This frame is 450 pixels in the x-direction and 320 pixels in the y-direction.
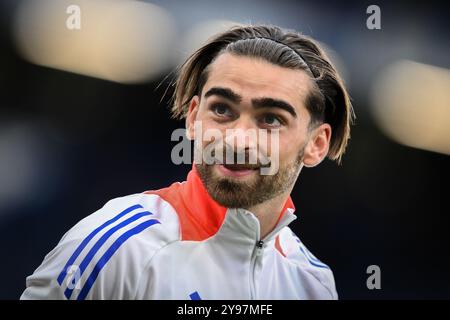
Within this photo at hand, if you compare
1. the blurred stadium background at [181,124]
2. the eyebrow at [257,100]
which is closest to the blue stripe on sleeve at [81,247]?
the eyebrow at [257,100]

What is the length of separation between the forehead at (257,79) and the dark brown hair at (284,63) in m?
0.02

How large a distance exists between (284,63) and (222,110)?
0.22m

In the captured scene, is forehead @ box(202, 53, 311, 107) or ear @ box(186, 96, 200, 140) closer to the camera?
forehead @ box(202, 53, 311, 107)

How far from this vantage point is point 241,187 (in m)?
1.46

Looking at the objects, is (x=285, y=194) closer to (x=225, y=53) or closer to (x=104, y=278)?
(x=225, y=53)

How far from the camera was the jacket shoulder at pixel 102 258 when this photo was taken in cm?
132

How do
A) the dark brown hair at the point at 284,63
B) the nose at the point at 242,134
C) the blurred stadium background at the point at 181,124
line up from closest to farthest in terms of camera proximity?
the nose at the point at 242,134
the dark brown hair at the point at 284,63
the blurred stadium background at the point at 181,124

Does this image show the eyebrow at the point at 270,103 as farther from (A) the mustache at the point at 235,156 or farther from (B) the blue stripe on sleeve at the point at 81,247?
(B) the blue stripe on sleeve at the point at 81,247

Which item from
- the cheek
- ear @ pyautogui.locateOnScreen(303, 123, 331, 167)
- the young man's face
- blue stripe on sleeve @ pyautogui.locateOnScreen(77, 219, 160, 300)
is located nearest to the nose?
the young man's face

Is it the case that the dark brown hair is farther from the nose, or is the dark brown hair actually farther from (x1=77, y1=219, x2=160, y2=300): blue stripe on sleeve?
(x1=77, y1=219, x2=160, y2=300): blue stripe on sleeve

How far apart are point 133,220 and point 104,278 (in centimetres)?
17

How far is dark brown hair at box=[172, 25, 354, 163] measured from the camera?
1.55m

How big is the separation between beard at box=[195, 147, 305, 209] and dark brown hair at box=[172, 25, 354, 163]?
0.22 meters
